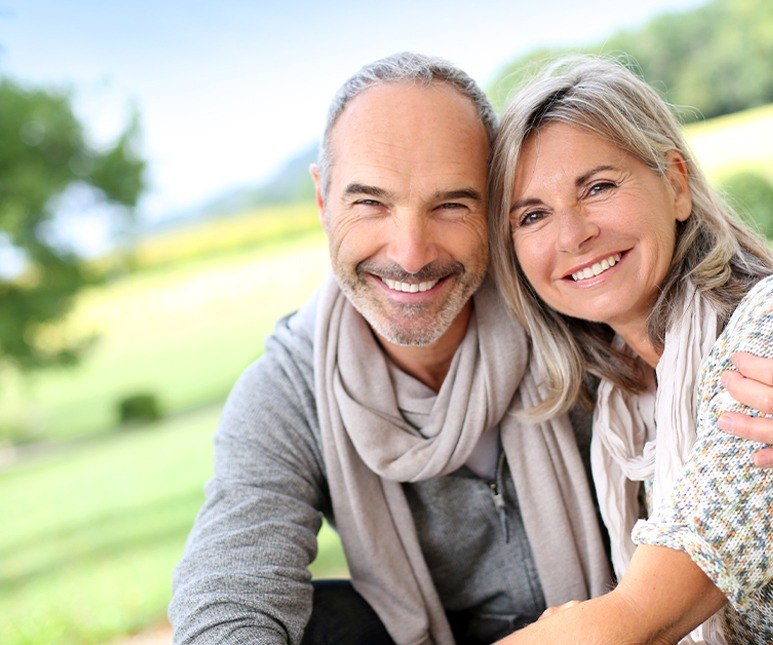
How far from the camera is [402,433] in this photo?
1854 mm

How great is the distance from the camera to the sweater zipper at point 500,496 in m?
1.92

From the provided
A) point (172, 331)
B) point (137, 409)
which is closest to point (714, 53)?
point (172, 331)

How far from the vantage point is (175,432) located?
8359mm

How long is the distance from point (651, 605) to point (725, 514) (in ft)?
0.60

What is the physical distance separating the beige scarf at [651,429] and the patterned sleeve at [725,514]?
17 centimetres

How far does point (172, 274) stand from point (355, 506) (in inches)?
284

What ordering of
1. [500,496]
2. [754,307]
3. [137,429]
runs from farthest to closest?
[137,429]
[500,496]
[754,307]

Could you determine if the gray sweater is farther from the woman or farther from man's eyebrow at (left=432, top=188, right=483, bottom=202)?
man's eyebrow at (left=432, top=188, right=483, bottom=202)

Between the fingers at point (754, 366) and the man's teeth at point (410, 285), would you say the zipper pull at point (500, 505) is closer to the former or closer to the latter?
the man's teeth at point (410, 285)

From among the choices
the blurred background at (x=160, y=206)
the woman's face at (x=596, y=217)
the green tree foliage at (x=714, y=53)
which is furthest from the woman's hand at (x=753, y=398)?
the green tree foliage at (x=714, y=53)

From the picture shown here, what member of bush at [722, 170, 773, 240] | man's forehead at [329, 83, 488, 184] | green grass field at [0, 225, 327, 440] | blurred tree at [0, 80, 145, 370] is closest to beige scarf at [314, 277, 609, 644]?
man's forehead at [329, 83, 488, 184]

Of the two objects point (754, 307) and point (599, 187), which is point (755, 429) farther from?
point (599, 187)

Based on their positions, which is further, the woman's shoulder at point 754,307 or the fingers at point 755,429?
the woman's shoulder at point 754,307

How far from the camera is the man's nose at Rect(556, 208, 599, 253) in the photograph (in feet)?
5.28
